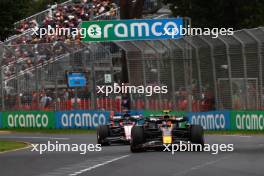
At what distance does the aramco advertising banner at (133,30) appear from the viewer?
37.0m

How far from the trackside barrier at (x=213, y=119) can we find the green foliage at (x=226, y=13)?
1536 cm

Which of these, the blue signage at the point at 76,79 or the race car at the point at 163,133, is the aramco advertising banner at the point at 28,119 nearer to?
the blue signage at the point at 76,79

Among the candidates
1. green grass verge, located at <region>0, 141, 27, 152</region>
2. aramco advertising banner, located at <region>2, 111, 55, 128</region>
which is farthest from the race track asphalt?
aramco advertising banner, located at <region>2, 111, 55, 128</region>

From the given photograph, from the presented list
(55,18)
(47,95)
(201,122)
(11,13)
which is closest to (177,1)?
(55,18)

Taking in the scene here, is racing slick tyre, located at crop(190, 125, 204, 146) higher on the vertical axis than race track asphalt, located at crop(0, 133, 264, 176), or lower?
higher

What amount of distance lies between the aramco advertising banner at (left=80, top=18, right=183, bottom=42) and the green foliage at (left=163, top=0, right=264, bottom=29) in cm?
1071

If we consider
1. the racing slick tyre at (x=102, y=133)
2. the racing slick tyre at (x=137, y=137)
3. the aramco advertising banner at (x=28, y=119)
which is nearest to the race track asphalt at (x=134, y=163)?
the racing slick tyre at (x=137, y=137)

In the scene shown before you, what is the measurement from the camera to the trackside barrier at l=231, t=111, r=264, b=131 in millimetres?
30203

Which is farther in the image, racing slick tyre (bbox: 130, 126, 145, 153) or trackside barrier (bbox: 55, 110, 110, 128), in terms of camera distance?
trackside barrier (bbox: 55, 110, 110, 128)

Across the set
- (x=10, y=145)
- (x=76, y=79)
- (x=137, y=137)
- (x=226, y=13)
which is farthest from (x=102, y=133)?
(x=226, y=13)

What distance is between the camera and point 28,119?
3931cm

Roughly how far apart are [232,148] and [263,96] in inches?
345

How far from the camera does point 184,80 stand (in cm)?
3369

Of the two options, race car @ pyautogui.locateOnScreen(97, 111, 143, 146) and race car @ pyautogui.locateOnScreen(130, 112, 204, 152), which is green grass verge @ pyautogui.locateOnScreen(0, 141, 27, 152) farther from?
race car @ pyautogui.locateOnScreen(130, 112, 204, 152)
